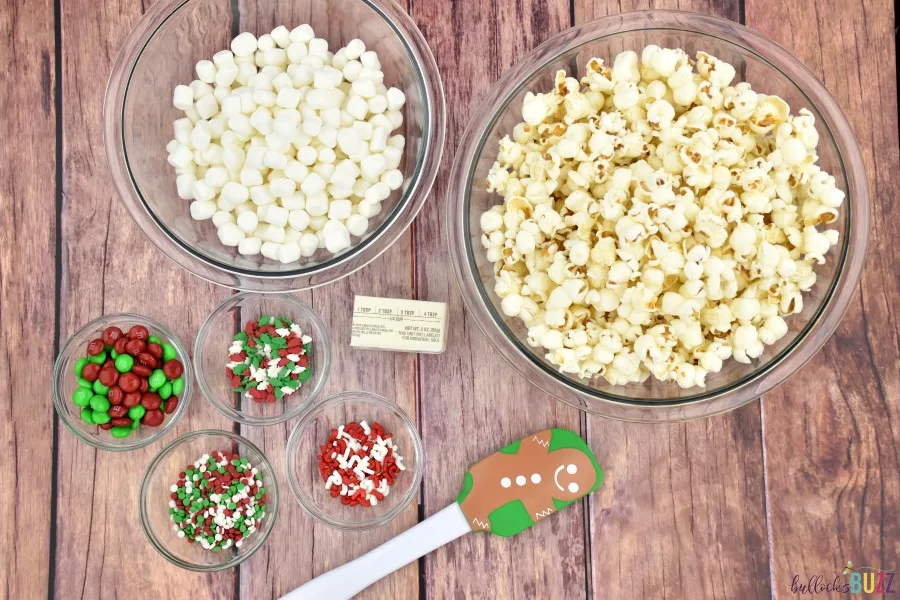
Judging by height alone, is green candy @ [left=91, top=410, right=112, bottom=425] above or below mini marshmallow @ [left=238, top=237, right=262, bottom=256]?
below

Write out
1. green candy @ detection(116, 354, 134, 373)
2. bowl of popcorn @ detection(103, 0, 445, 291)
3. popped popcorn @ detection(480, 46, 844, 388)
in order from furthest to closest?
green candy @ detection(116, 354, 134, 373) < bowl of popcorn @ detection(103, 0, 445, 291) < popped popcorn @ detection(480, 46, 844, 388)

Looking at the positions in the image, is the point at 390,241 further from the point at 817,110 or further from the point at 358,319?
the point at 817,110

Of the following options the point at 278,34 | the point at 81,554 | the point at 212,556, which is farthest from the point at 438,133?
the point at 81,554

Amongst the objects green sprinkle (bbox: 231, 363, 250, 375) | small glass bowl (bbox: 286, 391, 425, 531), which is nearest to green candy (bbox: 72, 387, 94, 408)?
green sprinkle (bbox: 231, 363, 250, 375)

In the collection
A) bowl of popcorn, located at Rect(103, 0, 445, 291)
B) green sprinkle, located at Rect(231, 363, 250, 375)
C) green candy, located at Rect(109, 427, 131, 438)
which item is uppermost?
bowl of popcorn, located at Rect(103, 0, 445, 291)

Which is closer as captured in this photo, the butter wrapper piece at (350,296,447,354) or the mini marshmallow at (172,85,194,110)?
the mini marshmallow at (172,85,194,110)

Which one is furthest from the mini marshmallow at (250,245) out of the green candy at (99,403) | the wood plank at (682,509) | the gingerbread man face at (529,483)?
the wood plank at (682,509)

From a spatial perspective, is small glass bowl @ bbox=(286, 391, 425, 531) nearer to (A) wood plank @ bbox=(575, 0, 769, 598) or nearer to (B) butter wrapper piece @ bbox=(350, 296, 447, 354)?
(B) butter wrapper piece @ bbox=(350, 296, 447, 354)
